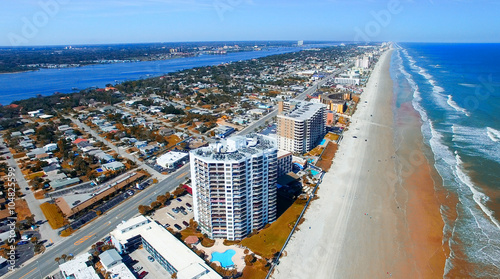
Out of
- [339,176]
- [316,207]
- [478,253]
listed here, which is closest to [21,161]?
[316,207]

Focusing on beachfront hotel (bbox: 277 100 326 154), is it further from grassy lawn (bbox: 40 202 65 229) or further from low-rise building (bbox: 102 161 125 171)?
grassy lawn (bbox: 40 202 65 229)

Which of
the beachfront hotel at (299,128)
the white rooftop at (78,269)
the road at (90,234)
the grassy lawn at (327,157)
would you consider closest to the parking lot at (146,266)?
the white rooftop at (78,269)

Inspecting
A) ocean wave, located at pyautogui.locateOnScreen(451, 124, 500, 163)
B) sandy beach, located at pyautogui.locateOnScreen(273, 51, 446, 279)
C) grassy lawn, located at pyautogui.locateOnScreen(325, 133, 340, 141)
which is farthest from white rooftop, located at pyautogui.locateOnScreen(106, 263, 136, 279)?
ocean wave, located at pyautogui.locateOnScreen(451, 124, 500, 163)

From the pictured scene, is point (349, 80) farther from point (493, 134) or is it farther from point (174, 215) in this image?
point (174, 215)

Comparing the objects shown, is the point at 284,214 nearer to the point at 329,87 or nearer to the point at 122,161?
the point at 122,161

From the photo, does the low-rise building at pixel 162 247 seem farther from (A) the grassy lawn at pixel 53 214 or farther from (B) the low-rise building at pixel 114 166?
(B) the low-rise building at pixel 114 166
